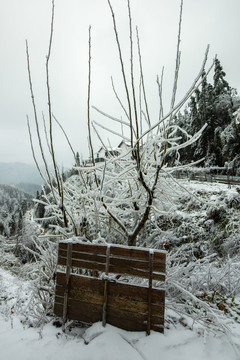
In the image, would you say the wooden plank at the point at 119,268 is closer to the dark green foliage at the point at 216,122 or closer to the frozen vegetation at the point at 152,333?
the frozen vegetation at the point at 152,333

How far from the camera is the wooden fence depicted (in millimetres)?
2457

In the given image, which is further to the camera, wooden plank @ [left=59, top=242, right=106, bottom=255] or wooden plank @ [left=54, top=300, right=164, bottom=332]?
wooden plank @ [left=59, top=242, right=106, bottom=255]

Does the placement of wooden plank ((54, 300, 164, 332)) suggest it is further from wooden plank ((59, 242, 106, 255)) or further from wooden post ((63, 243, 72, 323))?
wooden plank ((59, 242, 106, 255))

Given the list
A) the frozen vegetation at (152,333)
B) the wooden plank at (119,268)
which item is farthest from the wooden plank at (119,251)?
the frozen vegetation at (152,333)

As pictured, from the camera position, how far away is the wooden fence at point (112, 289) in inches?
96.7

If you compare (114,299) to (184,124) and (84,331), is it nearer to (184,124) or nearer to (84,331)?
(84,331)

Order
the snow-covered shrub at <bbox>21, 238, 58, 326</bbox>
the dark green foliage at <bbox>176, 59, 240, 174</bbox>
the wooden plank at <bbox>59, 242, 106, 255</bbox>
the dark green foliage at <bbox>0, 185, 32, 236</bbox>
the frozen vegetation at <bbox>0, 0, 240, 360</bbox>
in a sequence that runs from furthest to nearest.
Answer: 1. the dark green foliage at <bbox>0, 185, 32, 236</bbox>
2. the dark green foliage at <bbox>176, 59, 240, 174</bbox>
3. the snow-covered shrub at <bbox>21, 238, 58, 326</bbox>
4. the wooden plank at <bbox>59, 242, 106, 255</bbox>
5. the frozen vegetation at <bbox>0, 0, 240, 360</bbox>

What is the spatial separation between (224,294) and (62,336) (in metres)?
3.44

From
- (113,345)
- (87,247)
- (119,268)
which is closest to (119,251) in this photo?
(119,268)

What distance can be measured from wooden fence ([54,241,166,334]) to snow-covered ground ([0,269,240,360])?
0.43ft

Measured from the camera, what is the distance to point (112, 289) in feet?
8.49

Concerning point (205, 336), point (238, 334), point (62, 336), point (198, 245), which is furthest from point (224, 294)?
point (198, 245)

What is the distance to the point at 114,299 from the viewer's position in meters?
2.57

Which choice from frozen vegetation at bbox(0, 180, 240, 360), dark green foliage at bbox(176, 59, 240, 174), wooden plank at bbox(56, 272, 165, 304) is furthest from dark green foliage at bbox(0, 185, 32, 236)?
wooden plank at bbox(56, 272, 165, 304)
